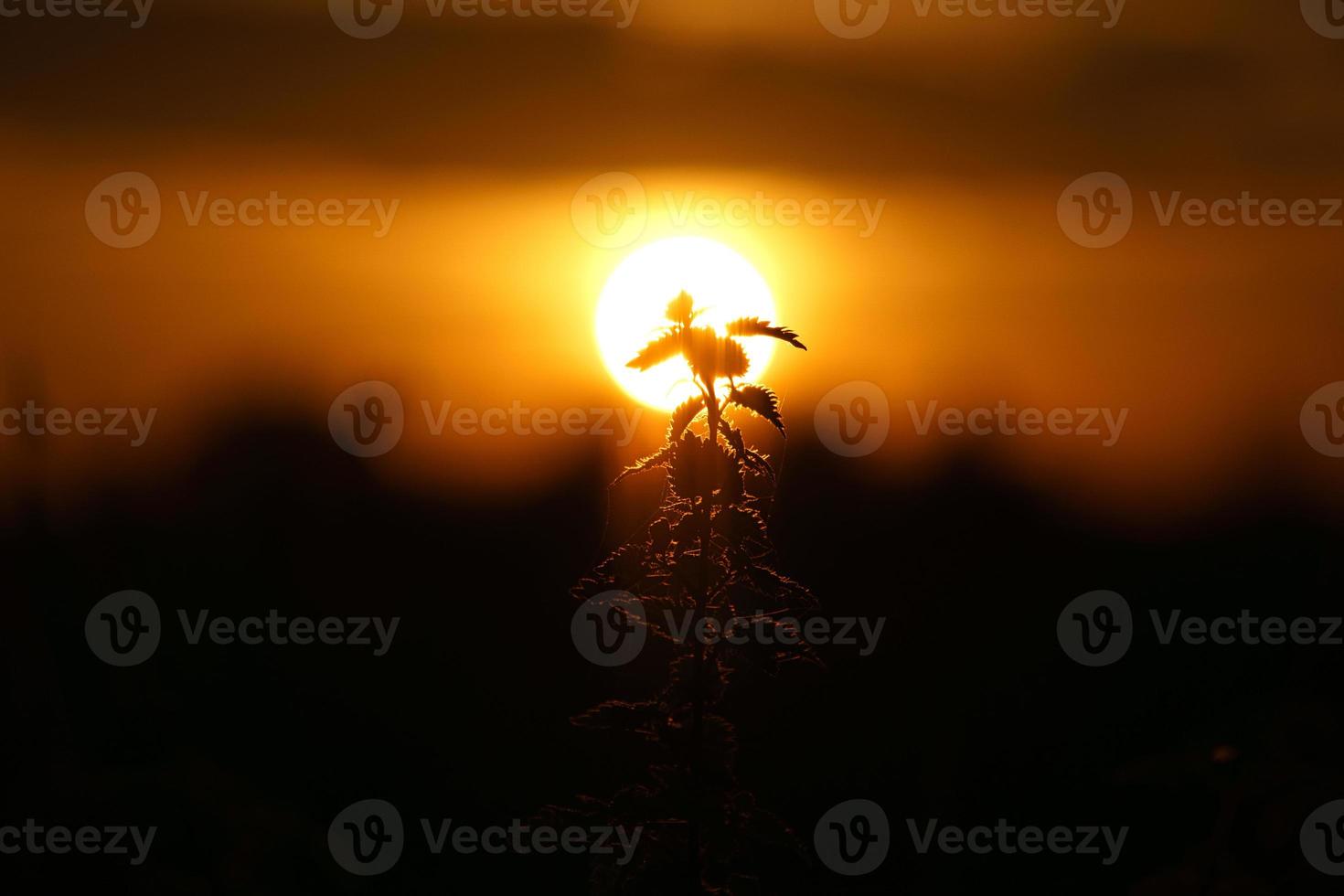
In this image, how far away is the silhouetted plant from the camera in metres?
4.00

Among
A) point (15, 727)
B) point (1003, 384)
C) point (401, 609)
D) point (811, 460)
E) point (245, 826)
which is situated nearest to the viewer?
point (245, 826)

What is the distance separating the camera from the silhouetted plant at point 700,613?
4000mm

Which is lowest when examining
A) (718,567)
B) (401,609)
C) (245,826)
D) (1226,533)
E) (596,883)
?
(596,883)

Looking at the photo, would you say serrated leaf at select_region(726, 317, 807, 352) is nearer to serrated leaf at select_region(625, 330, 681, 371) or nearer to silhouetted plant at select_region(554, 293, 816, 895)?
silhouetted plant at select_region(554, 293, 816, 895)

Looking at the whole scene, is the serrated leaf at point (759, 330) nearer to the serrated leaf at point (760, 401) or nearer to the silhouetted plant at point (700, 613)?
the silhouetted plant at point (700, 613)

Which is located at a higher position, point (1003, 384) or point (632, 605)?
point (1003, 384)

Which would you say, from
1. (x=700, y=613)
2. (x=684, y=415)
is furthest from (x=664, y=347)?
(x=700, y=613)

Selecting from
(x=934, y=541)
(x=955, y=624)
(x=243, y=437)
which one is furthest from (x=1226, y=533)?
(x=243, y=437)

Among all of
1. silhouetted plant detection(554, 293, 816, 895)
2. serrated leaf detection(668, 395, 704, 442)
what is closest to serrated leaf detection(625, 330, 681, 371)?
silhouetted plant detection(554, 293, 816, 895)

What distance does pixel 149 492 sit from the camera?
17828mm

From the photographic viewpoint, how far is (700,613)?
407 cm

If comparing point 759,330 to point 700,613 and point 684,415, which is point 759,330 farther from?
point 700,613

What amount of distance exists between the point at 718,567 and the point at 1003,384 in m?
16.6

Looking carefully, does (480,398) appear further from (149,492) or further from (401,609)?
(149,492)
